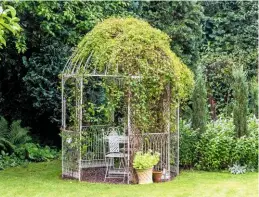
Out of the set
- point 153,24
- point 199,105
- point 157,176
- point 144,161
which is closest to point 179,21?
point 153,24

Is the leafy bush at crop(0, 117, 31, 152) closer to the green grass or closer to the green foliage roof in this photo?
the green grass

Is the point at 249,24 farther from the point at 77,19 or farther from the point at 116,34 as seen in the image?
the point at 116,34

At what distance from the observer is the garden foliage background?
970 cm

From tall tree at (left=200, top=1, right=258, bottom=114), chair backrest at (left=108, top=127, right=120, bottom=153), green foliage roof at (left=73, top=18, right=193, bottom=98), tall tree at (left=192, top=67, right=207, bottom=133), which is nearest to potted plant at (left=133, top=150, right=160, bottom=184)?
chair backrest at (left=108, top=127, right=120, bottom=153)

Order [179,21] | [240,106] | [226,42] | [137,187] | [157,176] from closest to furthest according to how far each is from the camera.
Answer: [137,187]
[157,176]
[240,106]
[179,21]
[226,42]

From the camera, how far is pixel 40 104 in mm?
11289

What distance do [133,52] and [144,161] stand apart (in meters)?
1.92

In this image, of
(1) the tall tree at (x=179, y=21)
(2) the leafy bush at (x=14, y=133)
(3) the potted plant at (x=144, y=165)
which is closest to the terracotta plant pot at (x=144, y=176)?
(3) the potted plant at (x=144, y=165)

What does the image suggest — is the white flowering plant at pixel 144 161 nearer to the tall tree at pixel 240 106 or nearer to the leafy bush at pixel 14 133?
the tall tree at pixel 240 106

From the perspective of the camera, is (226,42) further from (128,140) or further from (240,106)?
(128,140)

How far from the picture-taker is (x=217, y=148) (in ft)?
29.5

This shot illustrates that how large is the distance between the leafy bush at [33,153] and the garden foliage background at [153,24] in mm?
953

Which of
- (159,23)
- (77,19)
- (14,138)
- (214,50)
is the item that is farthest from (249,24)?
(14,138)

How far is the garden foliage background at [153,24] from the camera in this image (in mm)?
9695
